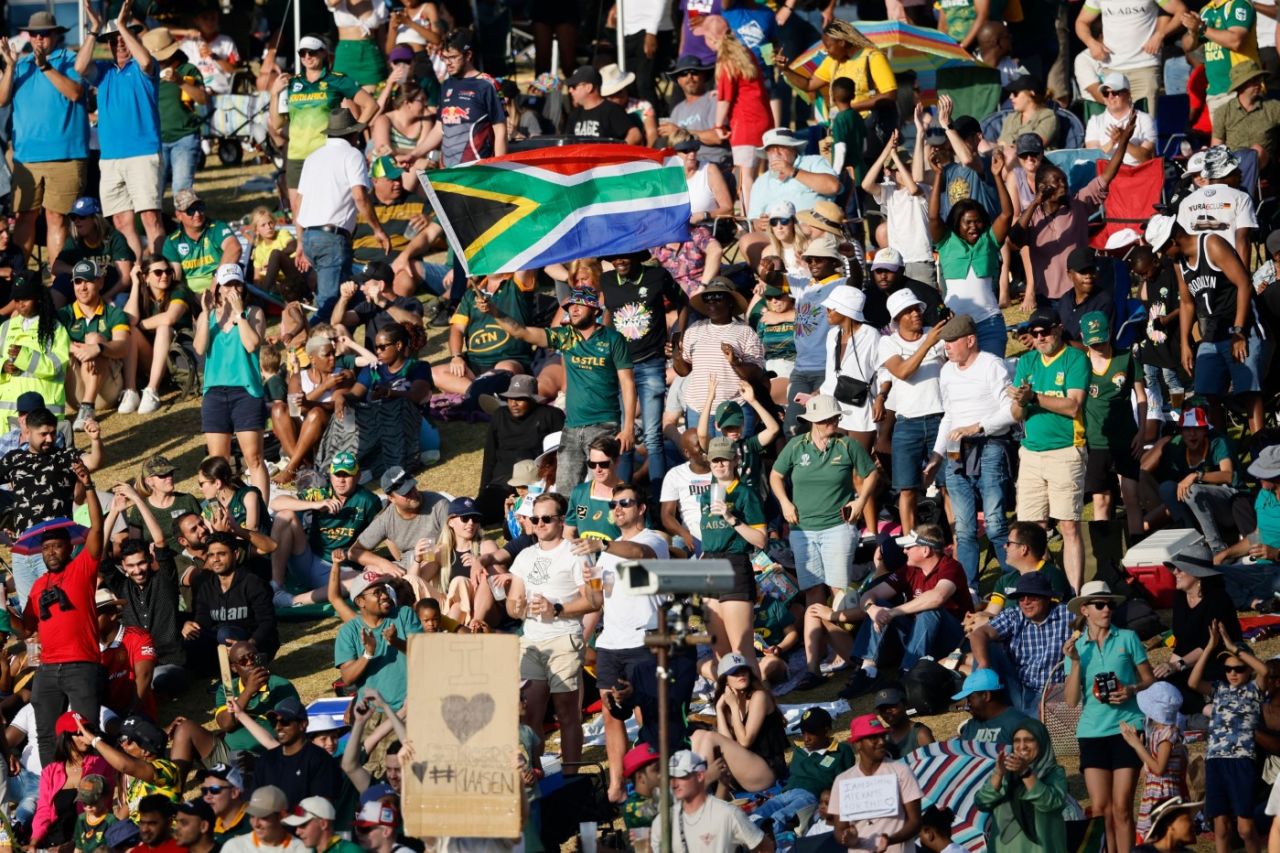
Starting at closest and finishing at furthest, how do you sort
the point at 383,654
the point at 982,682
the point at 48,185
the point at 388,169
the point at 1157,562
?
the point at 982,682 → the point at 383,654 → the point at 1157,562 → the point at 48,185 → the point at 388,169

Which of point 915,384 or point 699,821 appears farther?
point 915,384

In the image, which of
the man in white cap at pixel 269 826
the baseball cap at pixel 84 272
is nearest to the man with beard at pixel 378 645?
the man in white cap at pixel 269 826

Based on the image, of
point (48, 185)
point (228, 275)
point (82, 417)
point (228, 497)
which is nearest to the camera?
point (228, 497)

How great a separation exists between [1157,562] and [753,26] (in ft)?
28.8

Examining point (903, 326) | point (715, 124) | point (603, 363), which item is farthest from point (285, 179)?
point (903, 326)

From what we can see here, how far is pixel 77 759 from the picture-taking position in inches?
587

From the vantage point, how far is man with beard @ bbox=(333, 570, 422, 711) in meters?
14.9

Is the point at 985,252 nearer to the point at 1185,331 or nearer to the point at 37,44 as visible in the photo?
the point at 1185,331

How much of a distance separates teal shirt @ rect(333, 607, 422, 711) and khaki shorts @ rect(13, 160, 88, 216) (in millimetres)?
7736

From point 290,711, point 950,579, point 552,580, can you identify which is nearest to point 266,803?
point 290,711

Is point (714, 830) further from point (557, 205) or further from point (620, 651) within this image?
point (557, 205)

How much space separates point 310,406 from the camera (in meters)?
18.6

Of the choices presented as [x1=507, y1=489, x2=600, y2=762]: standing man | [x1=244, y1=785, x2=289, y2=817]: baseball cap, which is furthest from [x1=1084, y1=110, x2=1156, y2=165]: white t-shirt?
[x1=244, y1=785, x2=289, y2=817]: baseball cap

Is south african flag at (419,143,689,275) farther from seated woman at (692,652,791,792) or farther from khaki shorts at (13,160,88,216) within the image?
khaki shorts at (13,160,88,216)
